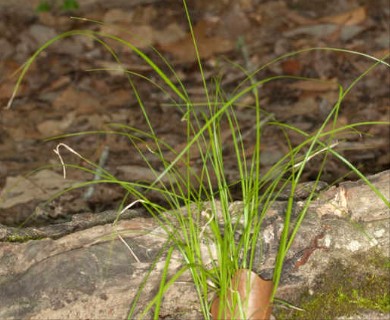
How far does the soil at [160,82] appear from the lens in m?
2.56

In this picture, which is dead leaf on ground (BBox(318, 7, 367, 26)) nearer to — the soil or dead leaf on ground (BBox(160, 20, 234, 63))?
the soil

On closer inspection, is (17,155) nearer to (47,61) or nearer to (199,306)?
(47,61)

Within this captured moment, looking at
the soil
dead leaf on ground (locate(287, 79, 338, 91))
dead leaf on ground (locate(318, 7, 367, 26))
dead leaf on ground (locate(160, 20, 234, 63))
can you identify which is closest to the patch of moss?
the soil

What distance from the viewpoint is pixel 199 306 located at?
3.61 ft

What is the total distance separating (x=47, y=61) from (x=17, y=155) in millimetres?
583

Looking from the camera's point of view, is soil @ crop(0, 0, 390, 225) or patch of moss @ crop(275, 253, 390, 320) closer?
patch of moss @ crop(275, 253, 390, 320)

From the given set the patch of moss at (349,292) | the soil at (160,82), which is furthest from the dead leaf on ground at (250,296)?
the soil at (160,82)

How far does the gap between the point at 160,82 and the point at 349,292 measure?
191cm

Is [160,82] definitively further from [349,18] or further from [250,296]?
[250,296]

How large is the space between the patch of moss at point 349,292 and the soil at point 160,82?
4.36ft

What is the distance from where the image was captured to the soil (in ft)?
8.39

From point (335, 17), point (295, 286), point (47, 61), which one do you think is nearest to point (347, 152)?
point (335, 17)

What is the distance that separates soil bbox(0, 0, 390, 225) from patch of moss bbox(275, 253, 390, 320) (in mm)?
1329

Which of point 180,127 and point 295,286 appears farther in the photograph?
point 180,127
